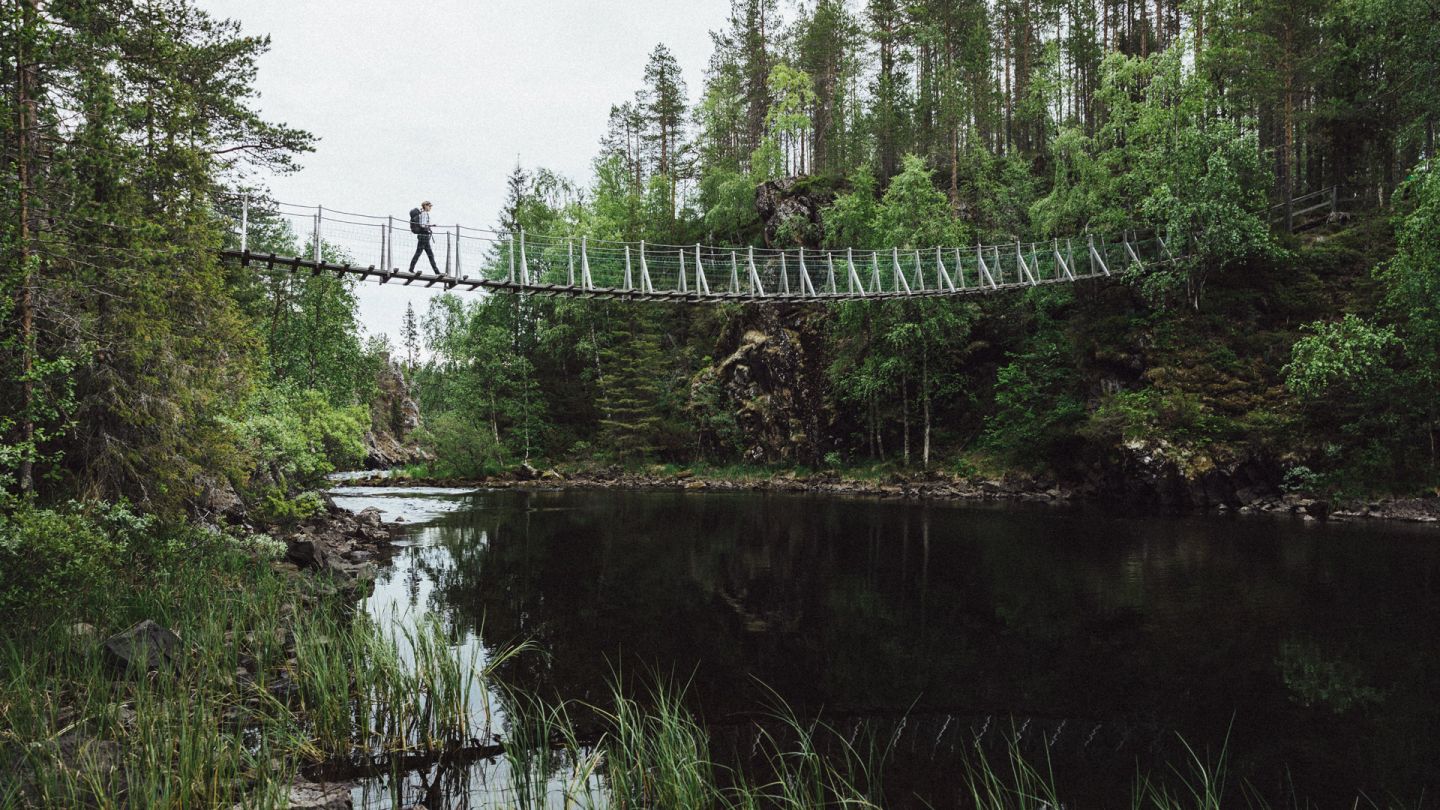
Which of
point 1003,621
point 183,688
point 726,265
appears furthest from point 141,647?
point 726,265

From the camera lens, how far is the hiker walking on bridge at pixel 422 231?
11.5 m

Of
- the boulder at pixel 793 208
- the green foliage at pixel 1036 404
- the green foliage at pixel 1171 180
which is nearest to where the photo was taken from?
the green foliage at pixel 1171 180

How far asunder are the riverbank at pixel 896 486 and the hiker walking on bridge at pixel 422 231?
12.7 metres

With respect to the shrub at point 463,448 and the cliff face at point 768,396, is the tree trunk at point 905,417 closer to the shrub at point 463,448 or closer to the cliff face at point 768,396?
the cliff face at point 768,396

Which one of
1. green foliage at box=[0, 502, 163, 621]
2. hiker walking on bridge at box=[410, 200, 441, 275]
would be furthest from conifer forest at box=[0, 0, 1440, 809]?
hiker walking on bridge at box=[410, 200, 441, 275]

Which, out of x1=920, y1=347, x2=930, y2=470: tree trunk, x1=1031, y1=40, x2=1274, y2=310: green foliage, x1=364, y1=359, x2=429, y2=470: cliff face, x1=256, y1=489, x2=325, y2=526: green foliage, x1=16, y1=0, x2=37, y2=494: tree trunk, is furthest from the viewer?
x1=364, y1=359, x2=429, y2=470: cliff face

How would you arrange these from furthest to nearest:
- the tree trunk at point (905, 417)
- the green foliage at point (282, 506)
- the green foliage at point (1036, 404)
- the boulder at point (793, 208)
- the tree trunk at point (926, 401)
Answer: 1. the boulder at point (793, 208)
2. the tree trunk at point (905, 417)
3. the tree trunk at point (926, 401)
4. the green foliage at point (1036, 404)
5. the green foliage at point (282, 506)

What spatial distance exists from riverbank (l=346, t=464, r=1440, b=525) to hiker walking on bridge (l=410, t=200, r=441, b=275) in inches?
501

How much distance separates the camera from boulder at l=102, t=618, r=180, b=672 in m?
4.46

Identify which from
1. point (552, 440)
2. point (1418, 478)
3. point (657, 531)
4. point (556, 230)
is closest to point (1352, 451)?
point (1418, 478)

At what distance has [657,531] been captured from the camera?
13.4m

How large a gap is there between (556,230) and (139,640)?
2695 cm

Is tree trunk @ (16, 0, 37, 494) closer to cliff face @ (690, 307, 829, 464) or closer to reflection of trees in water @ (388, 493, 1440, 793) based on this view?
reflection of trees in water @ (388, 493, 1440, 793)

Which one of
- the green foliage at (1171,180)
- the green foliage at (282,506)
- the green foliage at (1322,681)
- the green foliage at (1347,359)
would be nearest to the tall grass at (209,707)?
the green foliage at (282,506)
